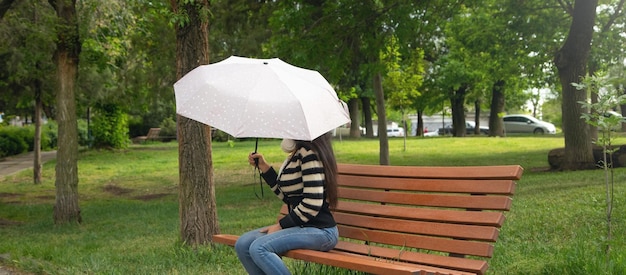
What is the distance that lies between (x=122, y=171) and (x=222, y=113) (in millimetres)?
21506

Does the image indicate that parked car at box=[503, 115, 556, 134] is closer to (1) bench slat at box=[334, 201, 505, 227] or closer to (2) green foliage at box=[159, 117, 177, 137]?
(2) green foliage at box=[159, 117, 177, 137]

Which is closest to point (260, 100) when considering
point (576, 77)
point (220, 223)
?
point (220, 223)

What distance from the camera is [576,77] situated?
16.6m

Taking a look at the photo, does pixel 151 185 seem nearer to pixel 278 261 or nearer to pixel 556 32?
pixel 556 32

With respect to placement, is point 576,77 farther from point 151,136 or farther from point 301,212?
point 151,136

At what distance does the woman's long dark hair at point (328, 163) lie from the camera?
4.71 m

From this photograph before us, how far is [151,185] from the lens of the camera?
20844 millimetres

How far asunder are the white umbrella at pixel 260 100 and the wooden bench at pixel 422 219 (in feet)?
2.08

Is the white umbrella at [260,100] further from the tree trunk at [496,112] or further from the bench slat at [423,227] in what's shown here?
the tree trunk at [496,112]

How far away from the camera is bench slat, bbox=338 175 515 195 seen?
4.36 meters

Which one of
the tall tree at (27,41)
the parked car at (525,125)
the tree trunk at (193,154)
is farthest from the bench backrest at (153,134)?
the tree trunk at (193,154)

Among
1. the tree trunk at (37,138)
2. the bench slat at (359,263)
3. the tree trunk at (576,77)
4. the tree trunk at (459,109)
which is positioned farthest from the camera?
the tree trunk at (459,109)

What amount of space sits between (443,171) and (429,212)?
30 cm

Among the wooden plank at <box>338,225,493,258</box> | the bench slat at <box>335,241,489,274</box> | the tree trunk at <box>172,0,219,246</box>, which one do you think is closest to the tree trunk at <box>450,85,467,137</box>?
the tree trunk at <box>172,0,219,246</box>
